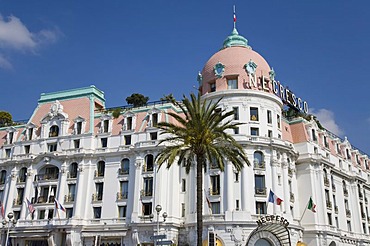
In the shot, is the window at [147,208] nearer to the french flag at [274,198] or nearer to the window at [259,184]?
the window at [259,184]

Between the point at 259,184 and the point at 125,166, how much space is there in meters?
19.2

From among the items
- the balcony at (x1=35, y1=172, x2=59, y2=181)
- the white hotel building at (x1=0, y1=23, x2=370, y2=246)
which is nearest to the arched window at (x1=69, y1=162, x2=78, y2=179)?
the white hotel building at (x1=0, y1=23, x2=370, y2=246)

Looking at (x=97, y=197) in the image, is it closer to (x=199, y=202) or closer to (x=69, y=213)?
(x=69, y=213)

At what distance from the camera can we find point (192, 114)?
4425 cm

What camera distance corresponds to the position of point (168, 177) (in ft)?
197

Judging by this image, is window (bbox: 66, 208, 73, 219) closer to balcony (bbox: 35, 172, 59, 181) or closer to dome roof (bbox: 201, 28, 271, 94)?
balcony (bbox: 35, 172, 59, 181)

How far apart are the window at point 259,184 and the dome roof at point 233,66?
13.1 metres

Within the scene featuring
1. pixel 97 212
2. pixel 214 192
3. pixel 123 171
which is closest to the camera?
pixel 214 192

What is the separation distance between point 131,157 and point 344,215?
1412 inches

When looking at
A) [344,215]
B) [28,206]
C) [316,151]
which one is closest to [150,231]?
[28,206]

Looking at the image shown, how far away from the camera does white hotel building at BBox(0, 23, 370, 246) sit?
188 ft

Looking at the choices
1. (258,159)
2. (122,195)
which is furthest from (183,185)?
(258,159)

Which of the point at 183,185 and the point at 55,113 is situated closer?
the point at 183,185

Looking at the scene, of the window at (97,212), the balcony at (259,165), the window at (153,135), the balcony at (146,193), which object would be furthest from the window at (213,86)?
the window at (97,212)
